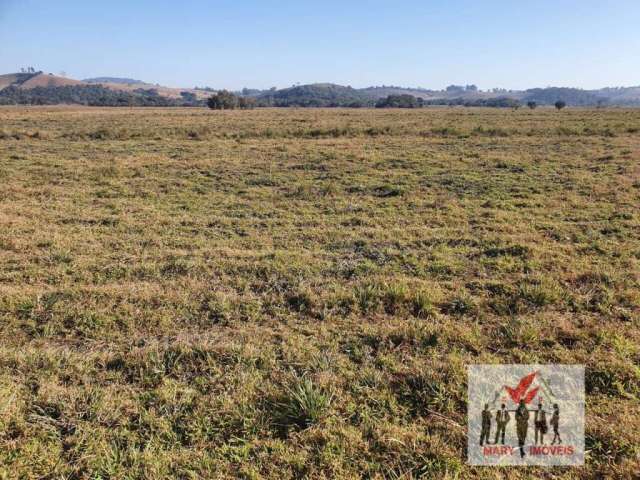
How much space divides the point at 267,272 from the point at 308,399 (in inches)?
128

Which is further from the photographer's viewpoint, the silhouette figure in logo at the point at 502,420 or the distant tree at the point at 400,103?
the distant tree at the point at 400,103

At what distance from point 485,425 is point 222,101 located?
345 feet

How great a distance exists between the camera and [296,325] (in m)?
5.34

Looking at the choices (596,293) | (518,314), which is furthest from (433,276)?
(596,293)

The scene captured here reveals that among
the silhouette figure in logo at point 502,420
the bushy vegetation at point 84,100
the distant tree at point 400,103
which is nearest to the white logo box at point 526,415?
the silhouette figure in logo at point 502,420

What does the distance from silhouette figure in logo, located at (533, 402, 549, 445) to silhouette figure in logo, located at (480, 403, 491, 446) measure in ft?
1.26

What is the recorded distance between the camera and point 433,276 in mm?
6766

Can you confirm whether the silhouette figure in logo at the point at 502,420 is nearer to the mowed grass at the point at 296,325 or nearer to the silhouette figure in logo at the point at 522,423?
the silhouette figure in logo at the point at 522,423

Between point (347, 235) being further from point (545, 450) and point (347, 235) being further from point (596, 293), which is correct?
point (545, 450)

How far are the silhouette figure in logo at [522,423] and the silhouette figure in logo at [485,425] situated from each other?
0.23 meters

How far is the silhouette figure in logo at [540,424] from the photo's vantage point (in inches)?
138

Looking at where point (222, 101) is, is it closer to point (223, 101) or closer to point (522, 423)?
point (223, 101)

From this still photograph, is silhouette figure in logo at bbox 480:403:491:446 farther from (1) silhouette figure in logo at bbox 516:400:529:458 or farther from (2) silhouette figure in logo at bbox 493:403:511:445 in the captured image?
(1) silhouette figure in logo at bbox 516:400:529:458

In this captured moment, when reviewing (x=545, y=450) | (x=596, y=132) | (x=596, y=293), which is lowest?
(x=545, y=450)
